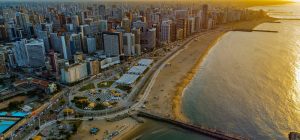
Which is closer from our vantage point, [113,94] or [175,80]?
[113,94]

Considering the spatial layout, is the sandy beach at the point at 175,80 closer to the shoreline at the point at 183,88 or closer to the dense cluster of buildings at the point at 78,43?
the shoreline at the point at 183,88

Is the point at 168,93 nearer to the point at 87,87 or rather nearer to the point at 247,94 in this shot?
the point at 247,94

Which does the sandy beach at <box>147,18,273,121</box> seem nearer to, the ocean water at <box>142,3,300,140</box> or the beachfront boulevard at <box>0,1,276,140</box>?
the beachfront boulevard at <box>0,1,276,140</box>

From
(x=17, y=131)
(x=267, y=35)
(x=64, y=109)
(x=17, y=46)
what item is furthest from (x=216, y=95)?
(x=267, y=35)

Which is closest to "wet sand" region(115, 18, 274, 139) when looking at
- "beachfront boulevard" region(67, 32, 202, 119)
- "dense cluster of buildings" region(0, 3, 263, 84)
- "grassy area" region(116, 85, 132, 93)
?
"beachfront boulevard" region(67, 32, 202, 119)

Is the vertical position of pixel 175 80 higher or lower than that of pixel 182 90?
higher

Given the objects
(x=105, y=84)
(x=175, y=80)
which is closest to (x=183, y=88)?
(x=175, y=80)

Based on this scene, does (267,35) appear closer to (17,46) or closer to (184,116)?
(184,116)

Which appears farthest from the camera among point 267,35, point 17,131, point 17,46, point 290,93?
point 267,35

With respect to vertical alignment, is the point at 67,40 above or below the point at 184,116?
above
